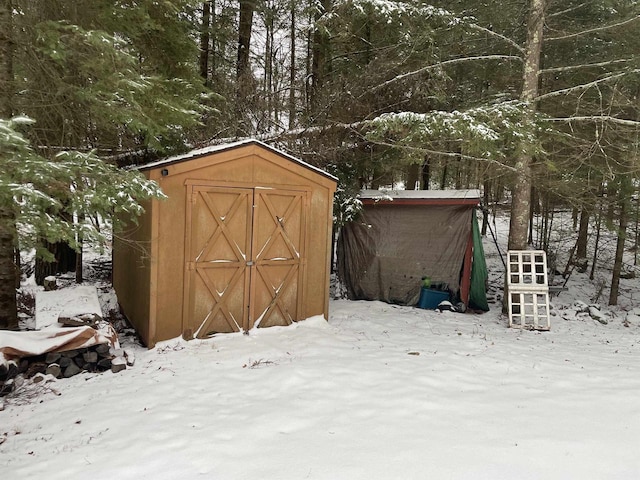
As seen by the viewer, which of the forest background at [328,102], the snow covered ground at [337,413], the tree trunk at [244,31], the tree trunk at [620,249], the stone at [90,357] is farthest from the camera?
the tree trunk at [244,31]

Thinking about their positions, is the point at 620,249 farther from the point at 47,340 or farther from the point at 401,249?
the point at 47,340

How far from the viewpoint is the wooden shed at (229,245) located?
5.37 meters

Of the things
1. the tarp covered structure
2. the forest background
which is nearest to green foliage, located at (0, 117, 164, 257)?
the forest background

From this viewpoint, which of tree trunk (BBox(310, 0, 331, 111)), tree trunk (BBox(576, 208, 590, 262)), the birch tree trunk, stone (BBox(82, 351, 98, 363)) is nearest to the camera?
the birch tree trunk

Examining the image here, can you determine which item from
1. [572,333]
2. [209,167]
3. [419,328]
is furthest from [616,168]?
[209,167]

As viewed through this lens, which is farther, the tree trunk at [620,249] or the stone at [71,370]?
the tree trunk at [620,249]

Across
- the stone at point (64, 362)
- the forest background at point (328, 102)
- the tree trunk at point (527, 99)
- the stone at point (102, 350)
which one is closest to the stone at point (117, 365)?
the stone at point (102, 350)

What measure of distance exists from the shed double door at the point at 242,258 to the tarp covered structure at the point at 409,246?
298 cm

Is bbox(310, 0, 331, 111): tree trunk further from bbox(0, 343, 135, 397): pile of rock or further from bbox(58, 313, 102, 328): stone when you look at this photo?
bbox(0, 343, 135, 397): pile of rock

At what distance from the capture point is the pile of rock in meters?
4.46

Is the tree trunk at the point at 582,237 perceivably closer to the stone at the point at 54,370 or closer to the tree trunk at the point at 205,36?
the tree trunk at the point at 205,36

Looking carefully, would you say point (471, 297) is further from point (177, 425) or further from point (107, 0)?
point (107, 0)

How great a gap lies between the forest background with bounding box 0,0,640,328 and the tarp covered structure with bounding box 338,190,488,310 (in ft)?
2.32

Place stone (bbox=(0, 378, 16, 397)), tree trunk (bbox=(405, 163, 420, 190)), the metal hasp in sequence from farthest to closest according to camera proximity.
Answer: tree trunk (bbox=(405, 163, 420, 190)), the metal hasp, stone (bbox=(0, 378, 16, 397))
